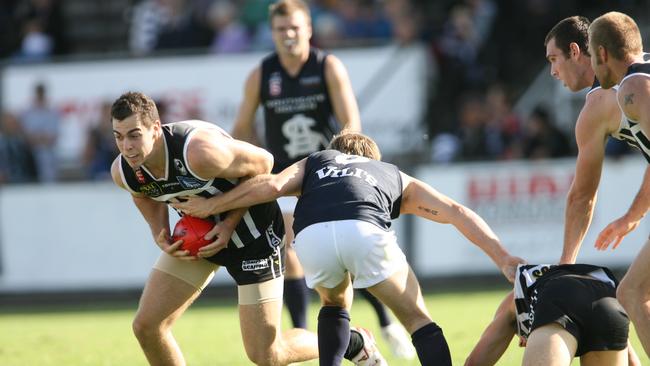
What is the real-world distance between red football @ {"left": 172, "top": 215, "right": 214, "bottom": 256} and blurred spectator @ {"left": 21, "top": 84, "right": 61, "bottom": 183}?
8487 mm

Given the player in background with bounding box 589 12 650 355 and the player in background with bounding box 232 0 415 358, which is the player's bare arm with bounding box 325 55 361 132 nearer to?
the player in background with bounding box 232 0 415 358

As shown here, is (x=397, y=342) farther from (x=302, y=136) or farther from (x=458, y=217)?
(x=458, y=217)

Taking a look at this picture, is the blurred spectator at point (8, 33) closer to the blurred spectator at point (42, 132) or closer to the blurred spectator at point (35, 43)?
the blurred spectator at point (35, 43)

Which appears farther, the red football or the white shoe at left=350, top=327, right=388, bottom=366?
the white shoe at left=350, top=327, right=388, bottom=366

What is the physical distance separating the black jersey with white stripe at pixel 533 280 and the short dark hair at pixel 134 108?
6.80 feet

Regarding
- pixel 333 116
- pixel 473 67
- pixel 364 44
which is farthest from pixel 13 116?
pixel 333 116

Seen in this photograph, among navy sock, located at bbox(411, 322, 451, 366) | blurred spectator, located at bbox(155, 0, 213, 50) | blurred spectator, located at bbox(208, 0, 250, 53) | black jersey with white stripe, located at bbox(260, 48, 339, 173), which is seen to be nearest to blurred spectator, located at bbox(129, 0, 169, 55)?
blurred spectator, located at bbox(155, 0, 213, 50)

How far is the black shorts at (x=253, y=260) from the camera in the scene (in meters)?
6.28

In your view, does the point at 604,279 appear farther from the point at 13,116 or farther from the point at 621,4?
the point at 621,4

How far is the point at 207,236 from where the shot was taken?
19.9 ft

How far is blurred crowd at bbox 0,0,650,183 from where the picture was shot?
45.1ft

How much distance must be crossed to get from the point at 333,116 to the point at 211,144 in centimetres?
232

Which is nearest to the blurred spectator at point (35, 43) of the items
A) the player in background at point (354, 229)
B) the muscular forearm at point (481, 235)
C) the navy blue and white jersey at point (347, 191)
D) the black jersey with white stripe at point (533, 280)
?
the player in background at point (354, 229)

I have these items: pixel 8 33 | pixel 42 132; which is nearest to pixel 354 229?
pixel 42 132
